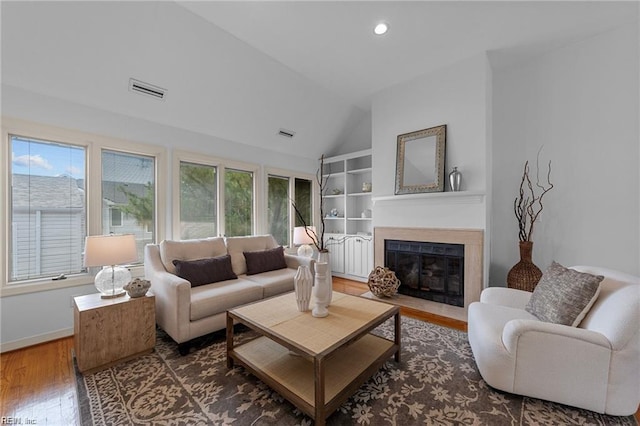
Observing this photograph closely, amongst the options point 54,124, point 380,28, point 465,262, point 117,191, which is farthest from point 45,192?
point 465,262

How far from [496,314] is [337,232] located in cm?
358

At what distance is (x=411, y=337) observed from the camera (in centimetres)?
253

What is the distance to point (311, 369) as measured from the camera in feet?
5.84

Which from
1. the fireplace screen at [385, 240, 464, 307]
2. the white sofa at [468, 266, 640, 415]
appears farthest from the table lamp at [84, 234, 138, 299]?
the fireplace screen at [385, 240, 464, 307]

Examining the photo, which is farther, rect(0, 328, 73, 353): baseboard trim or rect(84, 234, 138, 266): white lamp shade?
rect(0, 328, 73, 353): baseboard trim

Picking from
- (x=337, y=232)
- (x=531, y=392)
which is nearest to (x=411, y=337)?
(x=531, y=392)

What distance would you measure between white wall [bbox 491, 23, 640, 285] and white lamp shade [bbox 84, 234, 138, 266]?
14.5ft

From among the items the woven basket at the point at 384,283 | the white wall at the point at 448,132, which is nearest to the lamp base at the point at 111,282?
the woven basket at the point at 384,283

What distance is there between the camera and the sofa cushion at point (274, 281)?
2921mm

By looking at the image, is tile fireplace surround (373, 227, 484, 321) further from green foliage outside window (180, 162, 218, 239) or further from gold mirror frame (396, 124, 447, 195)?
green foliage outside window (180, 162, 218, 239)

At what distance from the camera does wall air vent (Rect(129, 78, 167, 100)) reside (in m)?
2.80

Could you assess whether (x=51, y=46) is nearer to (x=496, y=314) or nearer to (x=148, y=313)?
(x=148, y=313)

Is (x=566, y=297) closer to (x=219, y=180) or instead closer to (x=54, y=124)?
(x=219, y=180)

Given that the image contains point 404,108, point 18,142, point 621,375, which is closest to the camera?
point 621,375
